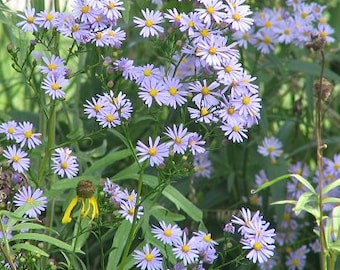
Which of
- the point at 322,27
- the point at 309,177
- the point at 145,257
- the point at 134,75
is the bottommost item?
the point at 145,257

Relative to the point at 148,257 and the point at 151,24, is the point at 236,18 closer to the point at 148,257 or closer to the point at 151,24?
the point at 151,24

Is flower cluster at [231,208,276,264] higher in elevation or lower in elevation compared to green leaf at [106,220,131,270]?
lower

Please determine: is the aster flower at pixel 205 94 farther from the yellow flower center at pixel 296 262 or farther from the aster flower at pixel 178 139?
the yellow flower center at pixel 296 262

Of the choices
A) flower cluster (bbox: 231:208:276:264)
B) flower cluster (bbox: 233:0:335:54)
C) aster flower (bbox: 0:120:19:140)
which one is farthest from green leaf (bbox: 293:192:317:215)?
flower cluster (bbox: 233:0:335:54)

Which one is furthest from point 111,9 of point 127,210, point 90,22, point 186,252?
point 186,252

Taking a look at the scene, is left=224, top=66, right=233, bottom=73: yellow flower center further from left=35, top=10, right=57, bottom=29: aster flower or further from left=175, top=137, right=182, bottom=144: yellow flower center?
left=35, top=10, right=57, bottom=29: aster flower

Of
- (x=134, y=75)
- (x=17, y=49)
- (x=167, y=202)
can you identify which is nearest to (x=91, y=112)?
(x=134, y=75)

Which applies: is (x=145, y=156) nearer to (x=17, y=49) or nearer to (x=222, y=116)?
(x=222, y=116)

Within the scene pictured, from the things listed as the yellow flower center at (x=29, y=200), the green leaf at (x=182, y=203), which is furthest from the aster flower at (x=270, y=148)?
the yellow flower center at (x=29, y=200)
